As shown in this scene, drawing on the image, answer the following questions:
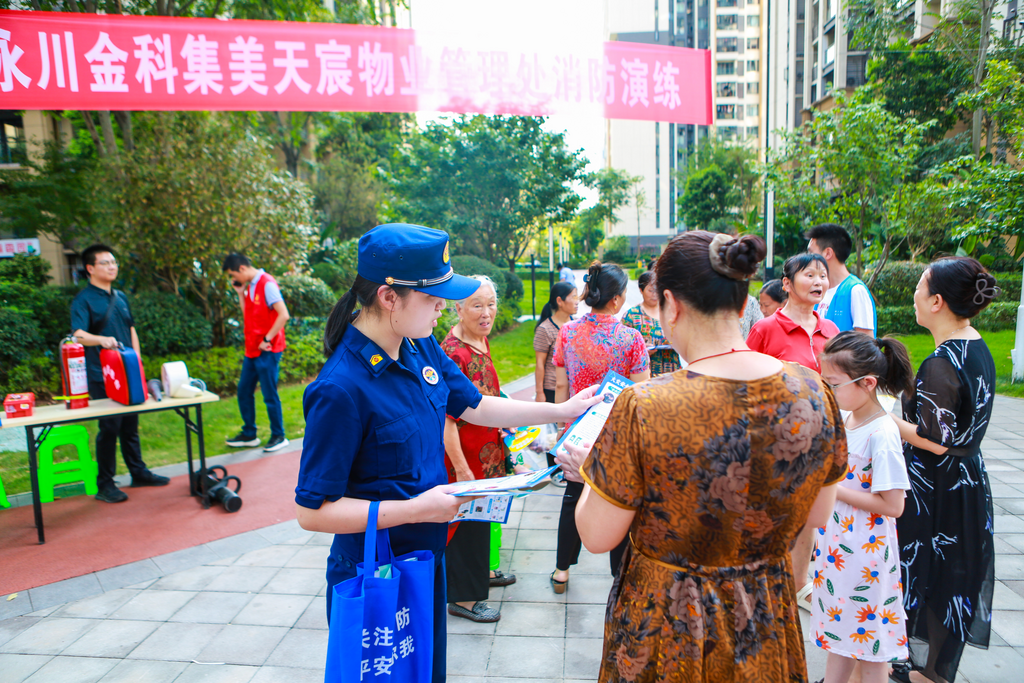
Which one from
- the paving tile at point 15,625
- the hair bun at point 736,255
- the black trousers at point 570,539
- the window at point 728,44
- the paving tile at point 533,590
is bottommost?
the paving tile at point 533,590

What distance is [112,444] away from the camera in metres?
4.84

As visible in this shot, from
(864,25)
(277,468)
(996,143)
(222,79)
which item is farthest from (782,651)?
(864,25)

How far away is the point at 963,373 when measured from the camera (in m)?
2.30

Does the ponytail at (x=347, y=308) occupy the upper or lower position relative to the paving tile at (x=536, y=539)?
upper

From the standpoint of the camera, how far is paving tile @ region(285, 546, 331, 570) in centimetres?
381

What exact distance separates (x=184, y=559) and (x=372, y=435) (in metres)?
3.12

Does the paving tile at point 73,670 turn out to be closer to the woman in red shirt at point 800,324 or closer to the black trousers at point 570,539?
the black trousers at point 570,539

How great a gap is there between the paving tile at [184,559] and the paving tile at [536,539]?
2.02 meters

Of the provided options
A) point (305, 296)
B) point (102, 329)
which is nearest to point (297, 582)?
point (102, 329)

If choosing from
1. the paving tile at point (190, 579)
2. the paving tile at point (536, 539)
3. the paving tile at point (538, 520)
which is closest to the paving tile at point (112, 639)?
the paving tile at point (190, 579)

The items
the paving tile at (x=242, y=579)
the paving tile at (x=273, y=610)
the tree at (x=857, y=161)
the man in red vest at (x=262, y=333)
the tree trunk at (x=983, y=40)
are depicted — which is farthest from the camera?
the tree trunk at (x=983, y=40)

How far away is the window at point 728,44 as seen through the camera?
6384 centimetres

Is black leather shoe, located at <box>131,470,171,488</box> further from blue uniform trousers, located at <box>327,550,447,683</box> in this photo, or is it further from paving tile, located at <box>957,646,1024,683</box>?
paving tile, located at <box>957,646,1024,683</box>

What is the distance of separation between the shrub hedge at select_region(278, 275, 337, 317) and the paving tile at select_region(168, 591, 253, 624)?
328 inches
